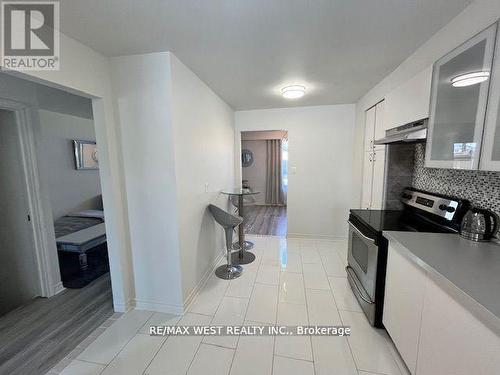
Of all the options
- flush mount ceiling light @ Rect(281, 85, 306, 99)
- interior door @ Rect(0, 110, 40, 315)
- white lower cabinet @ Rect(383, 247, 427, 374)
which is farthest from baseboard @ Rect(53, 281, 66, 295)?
flush mount ceiling light @ Rect(281, 85, 306, 99)

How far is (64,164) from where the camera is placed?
3.96 meters

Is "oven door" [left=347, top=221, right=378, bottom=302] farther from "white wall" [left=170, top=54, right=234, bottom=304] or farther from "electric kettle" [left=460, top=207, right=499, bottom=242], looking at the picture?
"white wall" [left=170, top=54, right=234, bottom=304]

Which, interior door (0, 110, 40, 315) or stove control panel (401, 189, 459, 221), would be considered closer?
stove control panel (401, 189, 459, 221)

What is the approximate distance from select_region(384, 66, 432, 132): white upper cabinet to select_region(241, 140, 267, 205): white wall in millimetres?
5036

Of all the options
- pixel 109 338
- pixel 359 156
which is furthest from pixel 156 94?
pixel 359 156

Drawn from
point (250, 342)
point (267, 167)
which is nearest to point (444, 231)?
point (250, 342)

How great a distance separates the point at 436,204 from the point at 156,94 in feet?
8.40

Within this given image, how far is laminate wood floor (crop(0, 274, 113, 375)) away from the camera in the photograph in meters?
1.64

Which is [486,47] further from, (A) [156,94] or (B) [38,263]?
(B) [38,263]

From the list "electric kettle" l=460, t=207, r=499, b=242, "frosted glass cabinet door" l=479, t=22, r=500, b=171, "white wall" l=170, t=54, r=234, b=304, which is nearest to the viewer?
"frosted glass cabinet door" l=479, t=22, r=500, b=171

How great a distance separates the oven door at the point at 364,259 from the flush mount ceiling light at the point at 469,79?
1.19 m

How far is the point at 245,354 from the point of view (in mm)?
1659

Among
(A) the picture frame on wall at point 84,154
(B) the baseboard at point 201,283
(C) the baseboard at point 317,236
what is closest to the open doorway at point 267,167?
(C) the baseboard at point 317,236

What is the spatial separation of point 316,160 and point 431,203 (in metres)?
2.12
